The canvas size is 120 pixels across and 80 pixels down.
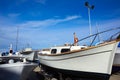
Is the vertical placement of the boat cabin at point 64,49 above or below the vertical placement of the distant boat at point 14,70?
above

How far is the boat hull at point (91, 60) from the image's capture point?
8312 millimetres

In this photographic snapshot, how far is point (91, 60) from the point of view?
8633 millimetres

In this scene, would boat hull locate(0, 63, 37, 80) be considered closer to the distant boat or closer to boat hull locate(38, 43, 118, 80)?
the distant boat

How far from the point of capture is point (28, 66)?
925 centimetres

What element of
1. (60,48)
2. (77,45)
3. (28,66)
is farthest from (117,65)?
(28,66)

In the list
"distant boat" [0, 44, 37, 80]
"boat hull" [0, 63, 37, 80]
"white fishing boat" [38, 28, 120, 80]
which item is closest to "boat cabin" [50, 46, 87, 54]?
"white fishing boat" [38, 28, 120, 80]

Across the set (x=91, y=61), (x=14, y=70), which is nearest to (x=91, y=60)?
(x=91, y=61)

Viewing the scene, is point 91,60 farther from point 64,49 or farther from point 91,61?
point 64,49

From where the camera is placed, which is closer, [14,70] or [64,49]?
[14,70]

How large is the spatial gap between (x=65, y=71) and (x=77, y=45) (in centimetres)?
315

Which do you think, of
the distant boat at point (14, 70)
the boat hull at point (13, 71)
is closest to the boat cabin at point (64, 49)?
the distant boat at point (14, 70)

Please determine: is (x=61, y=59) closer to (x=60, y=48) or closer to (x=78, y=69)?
(x=78, y=69)

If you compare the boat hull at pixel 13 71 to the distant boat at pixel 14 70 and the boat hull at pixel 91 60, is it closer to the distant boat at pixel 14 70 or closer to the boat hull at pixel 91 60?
the distant boat at pixel 14 70

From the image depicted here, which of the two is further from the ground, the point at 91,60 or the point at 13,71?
the point at 91,60
